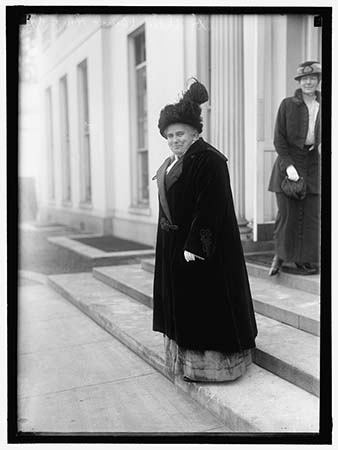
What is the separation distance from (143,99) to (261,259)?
1708 mm

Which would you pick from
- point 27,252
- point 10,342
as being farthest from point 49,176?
point 10,342

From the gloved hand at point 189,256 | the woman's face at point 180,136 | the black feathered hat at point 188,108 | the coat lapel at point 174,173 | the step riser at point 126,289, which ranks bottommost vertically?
the step riser at point 126,289

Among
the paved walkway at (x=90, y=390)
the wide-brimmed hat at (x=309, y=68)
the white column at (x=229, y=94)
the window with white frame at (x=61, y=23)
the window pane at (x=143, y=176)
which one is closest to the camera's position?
the window with white frame at (x=61, y=23)

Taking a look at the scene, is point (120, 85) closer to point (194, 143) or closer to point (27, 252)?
point (194, 143)

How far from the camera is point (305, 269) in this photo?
4.12 m

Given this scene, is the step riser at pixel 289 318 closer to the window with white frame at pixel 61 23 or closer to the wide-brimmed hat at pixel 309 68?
the wide-brimmed hat at pixel 309 68

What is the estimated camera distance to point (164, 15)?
111 inches

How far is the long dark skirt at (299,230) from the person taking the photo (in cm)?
408

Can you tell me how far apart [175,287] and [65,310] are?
7.63ft

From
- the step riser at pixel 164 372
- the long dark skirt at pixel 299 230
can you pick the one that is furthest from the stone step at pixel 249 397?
the long dark skirt at pixel 299 230

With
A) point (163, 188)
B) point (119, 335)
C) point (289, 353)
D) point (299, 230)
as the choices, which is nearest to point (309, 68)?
point (299, 230)

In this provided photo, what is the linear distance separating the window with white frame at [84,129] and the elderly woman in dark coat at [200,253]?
39.3 inches

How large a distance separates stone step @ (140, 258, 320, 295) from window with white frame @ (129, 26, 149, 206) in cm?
107

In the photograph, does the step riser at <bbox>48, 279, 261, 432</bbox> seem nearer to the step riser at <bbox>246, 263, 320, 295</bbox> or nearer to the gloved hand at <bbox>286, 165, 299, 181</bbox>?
the step riser at <bbox>246, 263, 320, 295</bbox>
